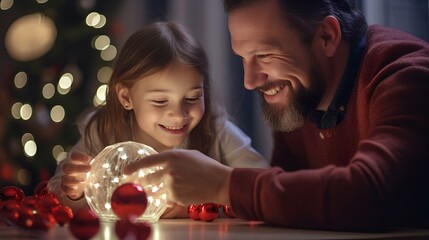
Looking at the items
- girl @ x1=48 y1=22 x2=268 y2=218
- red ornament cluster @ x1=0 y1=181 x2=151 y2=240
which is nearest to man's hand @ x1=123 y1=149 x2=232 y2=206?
red ornament cluster @ x1=0 y1=181 x2=151 y2=240

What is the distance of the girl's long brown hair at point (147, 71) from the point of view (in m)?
2.00

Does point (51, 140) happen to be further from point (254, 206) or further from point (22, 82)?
point (254, 206)

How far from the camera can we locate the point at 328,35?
5.68 feet

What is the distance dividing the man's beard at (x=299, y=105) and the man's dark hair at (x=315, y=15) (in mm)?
110

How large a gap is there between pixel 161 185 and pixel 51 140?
1905 millimetres

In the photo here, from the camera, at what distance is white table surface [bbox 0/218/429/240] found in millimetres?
1197

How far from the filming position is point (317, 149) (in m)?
1.85

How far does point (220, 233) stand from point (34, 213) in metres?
0.34

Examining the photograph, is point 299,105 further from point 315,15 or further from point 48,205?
point 48,205

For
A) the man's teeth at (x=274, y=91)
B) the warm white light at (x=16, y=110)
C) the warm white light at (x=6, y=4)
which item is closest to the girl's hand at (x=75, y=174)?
the man's teeth at (x=274, y=91)

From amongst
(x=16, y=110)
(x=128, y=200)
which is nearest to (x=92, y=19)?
(x=16, y=110)

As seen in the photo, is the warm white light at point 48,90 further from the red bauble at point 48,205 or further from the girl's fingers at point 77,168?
the red bauble at point 48,205

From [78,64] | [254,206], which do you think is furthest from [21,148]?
[254,206]

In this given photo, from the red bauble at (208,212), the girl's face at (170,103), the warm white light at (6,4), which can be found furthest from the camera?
the warm white light at (6,4)
